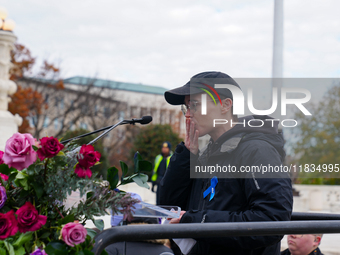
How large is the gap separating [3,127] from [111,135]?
27257mm

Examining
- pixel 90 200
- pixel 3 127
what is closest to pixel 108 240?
pixel 90 200

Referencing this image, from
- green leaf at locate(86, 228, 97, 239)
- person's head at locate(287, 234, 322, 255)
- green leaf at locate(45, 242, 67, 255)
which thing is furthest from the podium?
person's head at locate(287, 234, 322, 255)

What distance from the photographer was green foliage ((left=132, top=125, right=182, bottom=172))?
23.4 metres

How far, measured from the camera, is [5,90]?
9055mm

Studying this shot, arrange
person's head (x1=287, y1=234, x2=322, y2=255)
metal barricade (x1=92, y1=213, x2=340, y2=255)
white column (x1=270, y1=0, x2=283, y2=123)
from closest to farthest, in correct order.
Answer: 1. metal barricade (x1=92, y1=213, x2=340, y2=255)
2. person's head (x1=287, y1=234, x2=322, y2=255)
3. white column (x1=270, y1=0, x2=283, y2=123)

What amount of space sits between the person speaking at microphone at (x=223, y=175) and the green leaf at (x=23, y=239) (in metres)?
0.79

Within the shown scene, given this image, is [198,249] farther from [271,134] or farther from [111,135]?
[111,135]

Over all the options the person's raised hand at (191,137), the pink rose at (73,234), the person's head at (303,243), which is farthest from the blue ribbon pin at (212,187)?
the person's head at (303,243)

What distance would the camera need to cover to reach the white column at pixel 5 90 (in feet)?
27.5

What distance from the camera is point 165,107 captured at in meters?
38.9

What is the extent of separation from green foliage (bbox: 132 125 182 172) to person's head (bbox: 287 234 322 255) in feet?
64.8

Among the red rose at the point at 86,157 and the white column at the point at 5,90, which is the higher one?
the white column at the point at 5,90

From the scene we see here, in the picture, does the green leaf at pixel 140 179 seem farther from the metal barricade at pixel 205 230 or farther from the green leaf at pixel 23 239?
the green leaf at pixel 23 239

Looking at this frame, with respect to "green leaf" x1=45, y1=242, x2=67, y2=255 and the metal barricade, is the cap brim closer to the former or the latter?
the metal barricade
